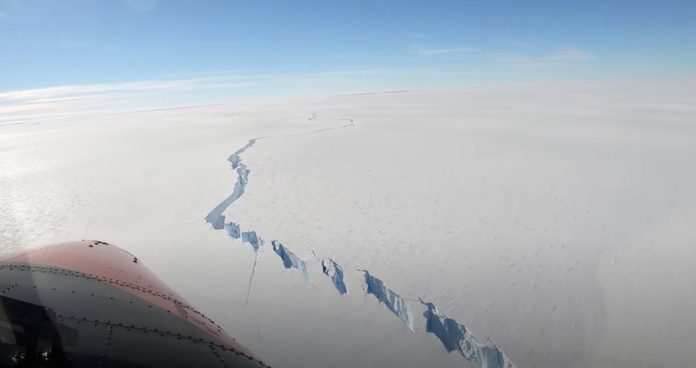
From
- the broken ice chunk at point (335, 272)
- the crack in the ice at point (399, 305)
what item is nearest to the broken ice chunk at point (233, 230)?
the crack in the ice at point (399, 305)

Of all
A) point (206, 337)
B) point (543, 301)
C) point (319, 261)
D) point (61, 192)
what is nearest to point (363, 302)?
point (319, 261)

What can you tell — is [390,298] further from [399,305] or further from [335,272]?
[335,272]

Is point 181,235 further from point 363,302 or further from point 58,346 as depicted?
point 58,346

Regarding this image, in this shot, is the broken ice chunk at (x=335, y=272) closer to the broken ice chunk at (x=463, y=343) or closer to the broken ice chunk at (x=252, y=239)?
the broken ice chunk at (x=463, y=343)

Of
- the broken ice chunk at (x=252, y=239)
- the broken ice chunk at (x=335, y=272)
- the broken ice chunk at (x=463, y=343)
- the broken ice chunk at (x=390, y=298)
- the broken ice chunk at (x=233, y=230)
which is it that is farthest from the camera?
the broken ice chunk at (x=233, y=230)

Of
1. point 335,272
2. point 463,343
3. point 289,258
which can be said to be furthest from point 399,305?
point 289,258

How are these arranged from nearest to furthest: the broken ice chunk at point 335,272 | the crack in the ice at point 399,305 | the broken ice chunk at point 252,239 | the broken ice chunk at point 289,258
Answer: the crack in the ice at point 399,305
the broken ice chunk at point 335,272
the broken ice chunk at point 289,258
the broken ice chunk at point 252,239

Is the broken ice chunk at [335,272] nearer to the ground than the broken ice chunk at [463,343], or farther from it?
farther from it
